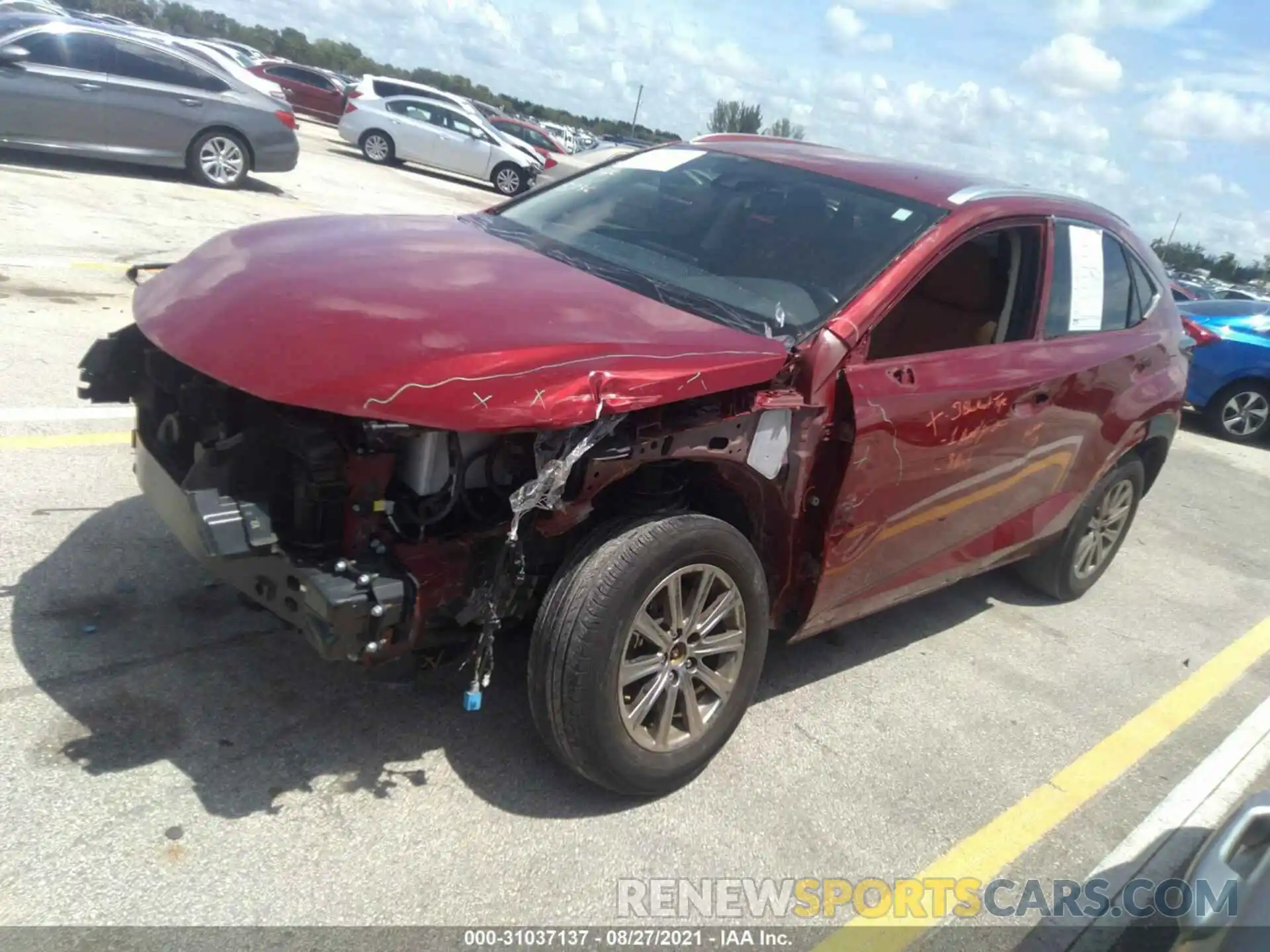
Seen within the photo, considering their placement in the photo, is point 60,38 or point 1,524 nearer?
point 1,524

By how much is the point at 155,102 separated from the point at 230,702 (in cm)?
1080

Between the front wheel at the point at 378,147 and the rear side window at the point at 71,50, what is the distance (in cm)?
1057

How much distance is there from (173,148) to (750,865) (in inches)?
473

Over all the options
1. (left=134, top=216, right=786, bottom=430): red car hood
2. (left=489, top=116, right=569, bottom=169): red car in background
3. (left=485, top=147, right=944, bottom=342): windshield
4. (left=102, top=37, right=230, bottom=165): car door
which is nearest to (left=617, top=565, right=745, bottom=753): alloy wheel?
(left=134, top=216, right=786, bottom=430): red car hood

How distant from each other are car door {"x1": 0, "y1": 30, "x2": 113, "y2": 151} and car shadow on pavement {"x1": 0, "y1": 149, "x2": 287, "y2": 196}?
397 millimetres

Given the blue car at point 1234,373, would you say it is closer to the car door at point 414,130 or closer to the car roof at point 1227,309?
the car roof at point 1227,309

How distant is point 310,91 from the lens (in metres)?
28.1

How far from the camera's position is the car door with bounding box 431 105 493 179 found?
2212 centimetres

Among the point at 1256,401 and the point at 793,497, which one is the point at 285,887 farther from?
the point at 1256,401

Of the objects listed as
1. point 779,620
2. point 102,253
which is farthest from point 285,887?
point 102,253

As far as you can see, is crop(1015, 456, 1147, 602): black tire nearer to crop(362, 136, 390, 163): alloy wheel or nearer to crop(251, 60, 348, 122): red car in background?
crop(362, 136, 390, 163): alloy wheel

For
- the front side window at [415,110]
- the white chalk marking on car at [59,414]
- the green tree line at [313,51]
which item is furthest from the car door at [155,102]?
the green tree line at [313,51]

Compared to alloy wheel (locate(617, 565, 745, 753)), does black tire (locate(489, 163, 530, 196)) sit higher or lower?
lower

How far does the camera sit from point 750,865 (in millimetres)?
3049
